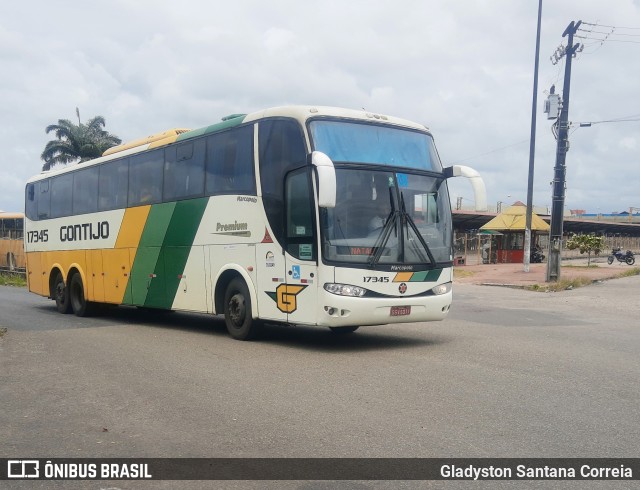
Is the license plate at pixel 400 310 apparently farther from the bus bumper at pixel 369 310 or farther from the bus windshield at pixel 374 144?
the bus windshield at pixel 374 144

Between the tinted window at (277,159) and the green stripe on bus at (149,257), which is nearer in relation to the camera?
the tinted window at (277,159)

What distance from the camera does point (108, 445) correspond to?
5.44m

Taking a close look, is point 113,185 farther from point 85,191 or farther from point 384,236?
point 384,236

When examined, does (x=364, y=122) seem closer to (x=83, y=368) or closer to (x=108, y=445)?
(x=83, y=368)

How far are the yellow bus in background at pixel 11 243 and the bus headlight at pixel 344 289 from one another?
34.9 meters

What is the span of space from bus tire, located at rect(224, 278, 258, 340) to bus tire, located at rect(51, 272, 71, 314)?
306 inches

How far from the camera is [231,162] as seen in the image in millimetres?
11219

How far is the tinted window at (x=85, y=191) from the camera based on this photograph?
52.0 ft

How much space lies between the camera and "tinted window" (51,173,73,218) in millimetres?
17016

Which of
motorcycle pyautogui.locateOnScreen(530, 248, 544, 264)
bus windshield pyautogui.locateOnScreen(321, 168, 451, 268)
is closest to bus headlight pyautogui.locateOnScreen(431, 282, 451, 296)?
bus windshield pyautogui.locateOnScreen(321, 168, 451, 268)

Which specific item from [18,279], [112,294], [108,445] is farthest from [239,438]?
[18,279]

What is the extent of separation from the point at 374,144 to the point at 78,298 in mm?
10220

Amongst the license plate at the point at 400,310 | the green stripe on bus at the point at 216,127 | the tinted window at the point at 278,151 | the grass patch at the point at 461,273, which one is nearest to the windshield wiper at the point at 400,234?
the license plate at the point at 400,310

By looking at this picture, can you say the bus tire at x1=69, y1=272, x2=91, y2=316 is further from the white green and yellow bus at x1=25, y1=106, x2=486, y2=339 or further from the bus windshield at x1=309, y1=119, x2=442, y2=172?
the bus windshield at x1=309, y1=119, x2=442, y2=172
